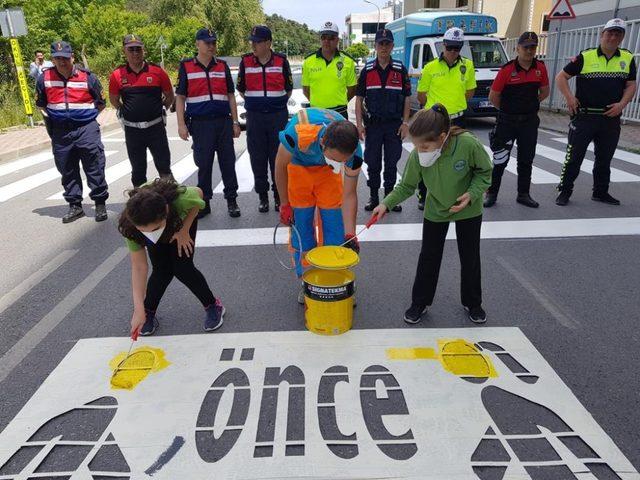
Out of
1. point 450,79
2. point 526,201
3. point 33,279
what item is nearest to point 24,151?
point 33,279

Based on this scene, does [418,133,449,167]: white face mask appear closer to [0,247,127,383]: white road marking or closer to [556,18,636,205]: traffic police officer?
[0,247,127,383]: white road marking

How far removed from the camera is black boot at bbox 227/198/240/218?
246 inches

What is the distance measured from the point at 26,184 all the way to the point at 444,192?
7427mm

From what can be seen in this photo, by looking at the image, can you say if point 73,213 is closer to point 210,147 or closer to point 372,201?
point 210,147

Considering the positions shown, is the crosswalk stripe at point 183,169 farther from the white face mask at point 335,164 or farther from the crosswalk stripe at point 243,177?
the white face mask at point 335,164

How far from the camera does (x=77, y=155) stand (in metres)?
6.10

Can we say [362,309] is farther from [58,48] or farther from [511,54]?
[511,54]

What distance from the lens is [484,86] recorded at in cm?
1286

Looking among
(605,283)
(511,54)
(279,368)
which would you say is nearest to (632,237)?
(605,283)

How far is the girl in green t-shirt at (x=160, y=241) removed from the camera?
2807 millimetres

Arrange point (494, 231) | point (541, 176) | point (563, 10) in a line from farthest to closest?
point (563, 10), point (541, 176), point (494, 231)

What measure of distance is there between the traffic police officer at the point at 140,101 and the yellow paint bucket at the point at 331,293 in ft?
11.3

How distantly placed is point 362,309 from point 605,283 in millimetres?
2057

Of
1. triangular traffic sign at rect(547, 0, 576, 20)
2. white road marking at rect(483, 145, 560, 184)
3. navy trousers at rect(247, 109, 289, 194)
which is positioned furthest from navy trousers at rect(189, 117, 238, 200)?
triangular traffic sign at rect(547, 0, 576, 20)
